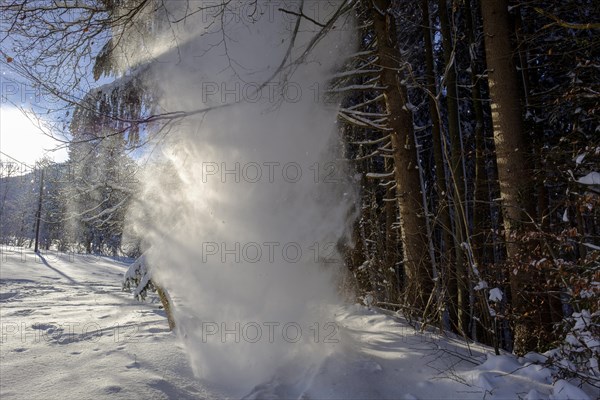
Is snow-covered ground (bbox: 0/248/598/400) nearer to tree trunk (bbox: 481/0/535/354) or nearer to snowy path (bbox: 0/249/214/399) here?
snowy path (bbox: 0/249/214/399)

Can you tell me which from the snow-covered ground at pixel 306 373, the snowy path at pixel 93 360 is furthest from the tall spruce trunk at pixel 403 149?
the snowy path at pixel 93 360

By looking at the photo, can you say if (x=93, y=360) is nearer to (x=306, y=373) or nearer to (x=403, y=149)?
(x=306, y=373)

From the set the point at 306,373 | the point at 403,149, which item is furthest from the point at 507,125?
the point at 306,373

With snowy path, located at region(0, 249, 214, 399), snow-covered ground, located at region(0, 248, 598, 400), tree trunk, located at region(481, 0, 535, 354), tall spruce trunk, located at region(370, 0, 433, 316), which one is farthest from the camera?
tall spruce trunk, located at region(370, 0, 433, 316)

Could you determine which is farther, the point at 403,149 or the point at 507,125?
the point at 403,149

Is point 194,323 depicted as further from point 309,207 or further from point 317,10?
point 317,10

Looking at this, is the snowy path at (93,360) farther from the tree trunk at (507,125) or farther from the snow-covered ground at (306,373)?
the tree trunk at (507,125)

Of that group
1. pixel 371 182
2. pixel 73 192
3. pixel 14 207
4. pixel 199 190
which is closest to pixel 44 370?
pixel 199 190

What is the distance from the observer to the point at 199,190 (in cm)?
450

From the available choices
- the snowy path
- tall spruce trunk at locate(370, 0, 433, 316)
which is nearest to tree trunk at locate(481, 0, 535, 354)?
tall spruce trunk at locate(370, 0, 433, 316)

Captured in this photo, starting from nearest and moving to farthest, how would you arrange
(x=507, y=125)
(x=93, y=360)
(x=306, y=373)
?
(x=306, y=373) → (x=93, y=360) → (x=507, y=125)

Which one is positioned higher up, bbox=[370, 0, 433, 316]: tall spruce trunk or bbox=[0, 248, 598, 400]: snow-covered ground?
bbox=[370, 0, 433, 316]: tall spruce trunk

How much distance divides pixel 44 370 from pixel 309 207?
11.2 ft

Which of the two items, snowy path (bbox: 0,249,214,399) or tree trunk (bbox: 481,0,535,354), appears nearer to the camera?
snowy path (bbox: 0,249,214,399)
